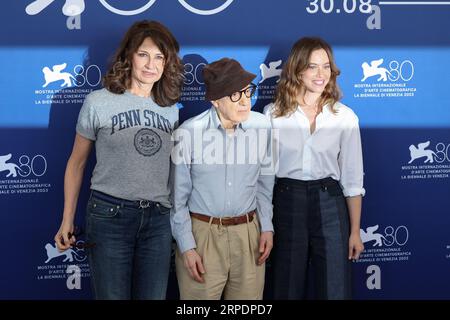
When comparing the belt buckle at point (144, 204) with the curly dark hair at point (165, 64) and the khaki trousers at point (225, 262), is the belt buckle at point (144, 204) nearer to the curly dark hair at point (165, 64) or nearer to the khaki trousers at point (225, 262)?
the khaki trousers at point (225, 262)

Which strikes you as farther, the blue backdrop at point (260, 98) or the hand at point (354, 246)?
the blue backdrop at point (260, 98)

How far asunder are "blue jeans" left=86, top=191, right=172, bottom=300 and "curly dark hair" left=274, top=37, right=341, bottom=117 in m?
0.79

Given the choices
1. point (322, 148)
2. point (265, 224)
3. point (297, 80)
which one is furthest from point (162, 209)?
point (297, 80)

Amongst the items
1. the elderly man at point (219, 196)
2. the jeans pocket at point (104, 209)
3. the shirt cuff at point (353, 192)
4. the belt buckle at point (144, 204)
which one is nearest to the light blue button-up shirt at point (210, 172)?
the elderly man at point (219, 196)

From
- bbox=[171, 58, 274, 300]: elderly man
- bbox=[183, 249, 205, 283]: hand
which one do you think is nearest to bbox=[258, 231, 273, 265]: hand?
bbox=[171, 58, 274, 300]: elderly man

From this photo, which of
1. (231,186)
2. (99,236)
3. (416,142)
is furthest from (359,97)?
(99,236)

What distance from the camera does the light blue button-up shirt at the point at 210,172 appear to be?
276 centimetres

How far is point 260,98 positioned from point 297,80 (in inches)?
14.4

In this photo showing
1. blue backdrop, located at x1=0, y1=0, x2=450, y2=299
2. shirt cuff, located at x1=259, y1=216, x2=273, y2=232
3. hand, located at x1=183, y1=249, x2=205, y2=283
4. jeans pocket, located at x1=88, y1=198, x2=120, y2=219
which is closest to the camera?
jeans pocket, located at x1=88, y1=198, x2=120, y2=219

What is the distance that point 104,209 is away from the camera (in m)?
2.64

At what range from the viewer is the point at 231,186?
9.07ft

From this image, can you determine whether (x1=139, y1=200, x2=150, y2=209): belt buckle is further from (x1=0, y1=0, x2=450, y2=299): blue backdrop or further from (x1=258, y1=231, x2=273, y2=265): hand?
(x1=0, y1=0, x2=450, y2=299): blue backdrop

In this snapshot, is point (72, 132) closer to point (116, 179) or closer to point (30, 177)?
point (30, 177)

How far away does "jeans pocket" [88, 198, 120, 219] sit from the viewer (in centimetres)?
263
